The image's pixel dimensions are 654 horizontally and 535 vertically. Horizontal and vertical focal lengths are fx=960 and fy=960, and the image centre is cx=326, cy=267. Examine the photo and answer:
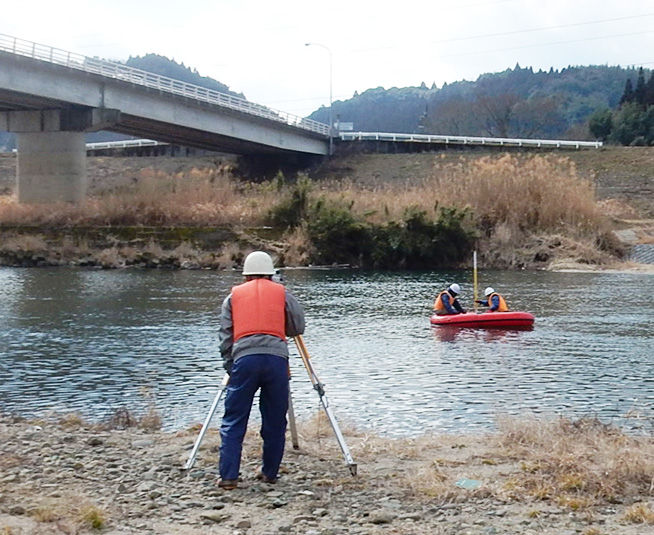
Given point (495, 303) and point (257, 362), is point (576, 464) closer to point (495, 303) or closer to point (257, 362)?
point (257, 362)

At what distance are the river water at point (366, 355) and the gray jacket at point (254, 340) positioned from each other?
439cm

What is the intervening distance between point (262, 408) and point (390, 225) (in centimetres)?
3817

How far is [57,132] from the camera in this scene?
5062 cm

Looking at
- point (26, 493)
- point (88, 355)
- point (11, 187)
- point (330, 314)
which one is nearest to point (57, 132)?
point (11, 187)

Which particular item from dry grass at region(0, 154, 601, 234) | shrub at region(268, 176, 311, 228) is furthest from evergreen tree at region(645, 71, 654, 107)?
shrub at region(268, 176, 311, 228)

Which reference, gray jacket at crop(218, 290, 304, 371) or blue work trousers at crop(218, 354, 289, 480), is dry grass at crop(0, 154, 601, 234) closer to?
gray jacket at crop(218, 290, 304, 371)

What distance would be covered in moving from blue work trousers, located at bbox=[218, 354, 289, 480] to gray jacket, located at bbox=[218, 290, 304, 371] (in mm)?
61

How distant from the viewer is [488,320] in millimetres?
24250

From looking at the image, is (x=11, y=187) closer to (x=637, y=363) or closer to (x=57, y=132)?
(x=57, y=132)

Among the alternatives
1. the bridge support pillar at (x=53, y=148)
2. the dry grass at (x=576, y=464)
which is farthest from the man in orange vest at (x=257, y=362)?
the bridge support pillar at (x=53, y=148)

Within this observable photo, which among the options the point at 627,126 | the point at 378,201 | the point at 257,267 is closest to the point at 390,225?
the point at 378,201

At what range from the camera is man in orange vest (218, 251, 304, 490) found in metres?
8.23

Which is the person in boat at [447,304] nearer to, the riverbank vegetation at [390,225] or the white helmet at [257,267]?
the white helmet at [257,267]

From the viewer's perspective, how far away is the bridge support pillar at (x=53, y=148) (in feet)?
165
